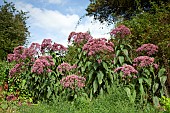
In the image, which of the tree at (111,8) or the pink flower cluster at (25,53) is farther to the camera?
the tree at (111,8)

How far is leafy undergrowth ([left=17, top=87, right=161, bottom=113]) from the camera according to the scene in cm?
536

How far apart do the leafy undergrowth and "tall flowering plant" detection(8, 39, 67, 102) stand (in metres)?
0.82

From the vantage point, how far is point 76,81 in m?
6.49

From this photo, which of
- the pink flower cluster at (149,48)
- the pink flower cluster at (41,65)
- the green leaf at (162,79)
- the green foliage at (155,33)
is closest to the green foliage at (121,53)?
the pink flower cluster at (149,48)

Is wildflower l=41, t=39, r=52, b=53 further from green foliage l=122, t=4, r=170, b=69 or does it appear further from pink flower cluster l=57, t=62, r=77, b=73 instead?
green foliage l=122, t=4, r=170, b=69

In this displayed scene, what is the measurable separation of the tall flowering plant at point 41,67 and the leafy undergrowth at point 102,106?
82 cm

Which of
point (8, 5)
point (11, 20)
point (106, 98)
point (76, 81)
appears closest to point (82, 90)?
point (76, 81)

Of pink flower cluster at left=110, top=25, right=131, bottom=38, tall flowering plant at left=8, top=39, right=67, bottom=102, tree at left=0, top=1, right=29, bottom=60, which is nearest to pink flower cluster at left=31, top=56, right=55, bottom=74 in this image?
tall flowering plant at left=8, top=39, right=67, bottom=102

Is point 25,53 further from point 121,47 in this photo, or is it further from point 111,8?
point 111,8

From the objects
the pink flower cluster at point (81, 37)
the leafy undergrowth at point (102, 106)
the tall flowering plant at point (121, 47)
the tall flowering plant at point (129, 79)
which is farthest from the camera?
the pink flower cluster at point (81, 37)

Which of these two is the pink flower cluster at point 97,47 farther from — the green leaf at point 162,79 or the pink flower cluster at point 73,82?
the green leaf at point 162,79

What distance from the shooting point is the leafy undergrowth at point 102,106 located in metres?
5.36

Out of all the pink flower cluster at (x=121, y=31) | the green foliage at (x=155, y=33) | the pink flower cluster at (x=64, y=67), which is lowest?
the pink flower cluster at (x=64, y=67)

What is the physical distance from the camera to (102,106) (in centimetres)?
556
